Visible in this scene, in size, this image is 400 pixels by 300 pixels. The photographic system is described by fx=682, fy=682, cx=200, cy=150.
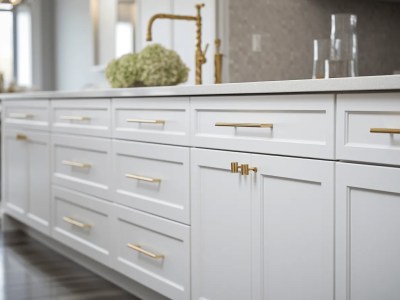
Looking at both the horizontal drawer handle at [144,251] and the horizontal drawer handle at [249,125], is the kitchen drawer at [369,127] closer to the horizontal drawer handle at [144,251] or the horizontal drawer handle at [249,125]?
the horizontal drawer handle at [249,125]

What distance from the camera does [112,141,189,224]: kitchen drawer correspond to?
2223 millimetres

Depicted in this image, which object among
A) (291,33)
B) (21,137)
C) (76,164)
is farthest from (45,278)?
(291,33)

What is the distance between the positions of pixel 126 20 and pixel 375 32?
178 centimetres

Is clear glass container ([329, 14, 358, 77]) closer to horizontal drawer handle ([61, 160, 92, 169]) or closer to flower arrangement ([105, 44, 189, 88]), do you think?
flower arrangement ([105, 44, 189, 88])

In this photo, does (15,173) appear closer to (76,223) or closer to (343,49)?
(76,223)

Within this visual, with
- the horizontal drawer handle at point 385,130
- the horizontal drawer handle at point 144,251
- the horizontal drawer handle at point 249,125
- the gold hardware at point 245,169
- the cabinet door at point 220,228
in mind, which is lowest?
the horizontal drawer handle at point 144,251

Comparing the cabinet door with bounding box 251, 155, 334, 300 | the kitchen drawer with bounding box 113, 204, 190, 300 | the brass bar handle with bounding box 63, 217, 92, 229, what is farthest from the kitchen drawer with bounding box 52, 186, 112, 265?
the cabinet door with bounding box 251, 155, 334, 300

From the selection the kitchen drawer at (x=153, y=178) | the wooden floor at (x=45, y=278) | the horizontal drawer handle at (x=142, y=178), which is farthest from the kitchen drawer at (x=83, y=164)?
the wooden floor at (x=45, y=278)

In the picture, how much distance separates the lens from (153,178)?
239 centimetres

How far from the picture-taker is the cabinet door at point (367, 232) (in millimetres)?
1471

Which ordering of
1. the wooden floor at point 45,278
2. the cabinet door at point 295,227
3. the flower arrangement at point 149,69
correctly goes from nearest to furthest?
the cabinet door at point 295,227 < the wooden floor at point 45,278 < the flower arrangement at point 149,69

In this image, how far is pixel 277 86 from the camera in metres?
1.75

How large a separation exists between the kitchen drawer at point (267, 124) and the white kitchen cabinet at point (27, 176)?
147 cm

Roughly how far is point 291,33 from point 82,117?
1171 millimetres
